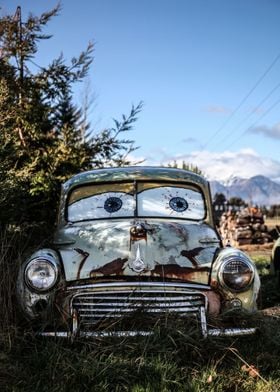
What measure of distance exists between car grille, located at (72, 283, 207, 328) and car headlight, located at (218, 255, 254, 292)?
0.79 feet

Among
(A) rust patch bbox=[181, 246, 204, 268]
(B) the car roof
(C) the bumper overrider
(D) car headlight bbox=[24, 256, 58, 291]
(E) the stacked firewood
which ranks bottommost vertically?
(C) the bumper overrider

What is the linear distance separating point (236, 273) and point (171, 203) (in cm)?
131

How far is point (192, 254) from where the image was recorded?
4.00 meters

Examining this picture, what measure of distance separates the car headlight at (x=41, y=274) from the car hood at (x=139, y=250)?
0.37ft

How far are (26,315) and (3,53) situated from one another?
16.9 feet

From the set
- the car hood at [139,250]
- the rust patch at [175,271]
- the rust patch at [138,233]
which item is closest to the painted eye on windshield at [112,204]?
the car hood at [139,250]

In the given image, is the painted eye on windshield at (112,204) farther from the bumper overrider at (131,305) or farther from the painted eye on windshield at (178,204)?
the bumper overrider at (131,305)

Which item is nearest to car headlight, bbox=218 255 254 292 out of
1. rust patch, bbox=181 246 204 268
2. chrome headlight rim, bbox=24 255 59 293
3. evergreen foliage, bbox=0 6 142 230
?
rust patch, bbox=181 246 204 268

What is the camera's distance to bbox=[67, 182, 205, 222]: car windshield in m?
4.80

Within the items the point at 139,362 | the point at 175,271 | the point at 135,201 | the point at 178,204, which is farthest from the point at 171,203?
the point at 139,362

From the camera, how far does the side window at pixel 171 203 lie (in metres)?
4.81

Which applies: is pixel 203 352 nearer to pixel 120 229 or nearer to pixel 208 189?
pixel 120 229

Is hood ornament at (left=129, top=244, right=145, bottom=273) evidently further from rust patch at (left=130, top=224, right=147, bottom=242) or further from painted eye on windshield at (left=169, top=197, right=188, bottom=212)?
painted eye on windshield at (left=169, top=197, right=188, bottom=212)

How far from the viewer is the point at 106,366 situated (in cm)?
320
